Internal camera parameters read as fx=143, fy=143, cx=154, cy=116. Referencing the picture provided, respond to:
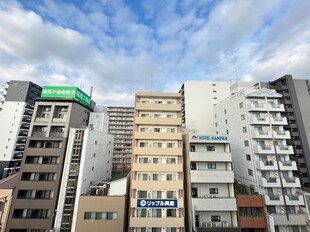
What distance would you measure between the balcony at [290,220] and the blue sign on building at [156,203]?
17.4m

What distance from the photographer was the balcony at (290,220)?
24.1 m

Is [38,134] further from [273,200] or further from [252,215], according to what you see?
[273,200]

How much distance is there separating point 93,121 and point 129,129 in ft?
131

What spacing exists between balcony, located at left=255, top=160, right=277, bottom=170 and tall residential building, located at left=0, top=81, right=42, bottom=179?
75.3 meters

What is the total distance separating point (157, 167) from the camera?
2494 centimetres

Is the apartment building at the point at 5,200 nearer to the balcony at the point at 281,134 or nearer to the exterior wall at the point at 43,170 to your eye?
the exterior wall at the point at 43,170

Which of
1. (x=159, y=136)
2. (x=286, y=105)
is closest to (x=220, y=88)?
(x=286, y=105)

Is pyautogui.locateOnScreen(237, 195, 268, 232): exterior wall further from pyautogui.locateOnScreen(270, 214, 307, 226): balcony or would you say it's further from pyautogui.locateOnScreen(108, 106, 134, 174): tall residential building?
pyautogui.locateOnScreen(108, 106, 134, 174): tall residential building

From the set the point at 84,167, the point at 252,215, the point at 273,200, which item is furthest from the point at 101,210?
the point at 273,200

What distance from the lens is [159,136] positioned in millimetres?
26531

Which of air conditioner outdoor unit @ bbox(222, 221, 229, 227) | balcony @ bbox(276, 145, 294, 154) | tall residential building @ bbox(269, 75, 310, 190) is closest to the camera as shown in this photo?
air conditioner outdoor unit @ bbox(222, 221, 229, 227)

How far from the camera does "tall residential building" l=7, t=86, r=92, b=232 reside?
79.9ft

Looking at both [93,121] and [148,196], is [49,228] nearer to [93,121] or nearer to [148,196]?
[148,196]

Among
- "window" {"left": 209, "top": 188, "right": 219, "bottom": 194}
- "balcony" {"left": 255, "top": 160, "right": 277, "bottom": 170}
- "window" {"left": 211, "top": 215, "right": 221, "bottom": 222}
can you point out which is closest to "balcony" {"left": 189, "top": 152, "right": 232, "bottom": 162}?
"window" {"left": 209, "top": 188, "right": 219, "bottom": 194}
